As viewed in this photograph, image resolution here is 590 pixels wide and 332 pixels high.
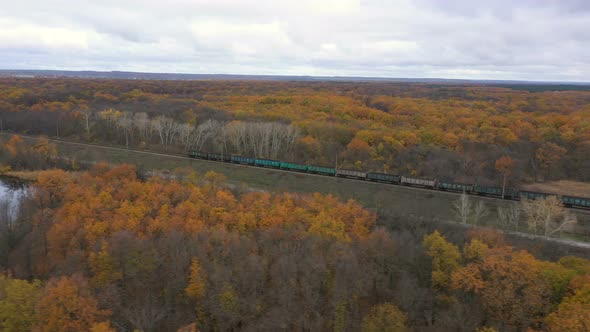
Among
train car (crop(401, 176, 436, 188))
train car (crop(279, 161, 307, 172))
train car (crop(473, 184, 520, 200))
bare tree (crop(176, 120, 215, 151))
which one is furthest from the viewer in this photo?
bare tree (crop(176, 120, 215, 151))

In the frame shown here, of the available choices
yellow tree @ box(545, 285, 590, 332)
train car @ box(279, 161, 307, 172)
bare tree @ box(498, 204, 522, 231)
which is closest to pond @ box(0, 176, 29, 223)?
train car @ box(279, 161, 307, 172)

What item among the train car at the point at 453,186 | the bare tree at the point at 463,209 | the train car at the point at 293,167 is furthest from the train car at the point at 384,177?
the train car at the point at 293,167

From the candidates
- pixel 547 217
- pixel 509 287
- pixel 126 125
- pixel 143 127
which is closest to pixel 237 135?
pixel 143 127

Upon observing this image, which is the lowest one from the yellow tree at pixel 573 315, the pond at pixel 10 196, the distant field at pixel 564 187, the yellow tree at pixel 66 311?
the pond at pixel 10 196

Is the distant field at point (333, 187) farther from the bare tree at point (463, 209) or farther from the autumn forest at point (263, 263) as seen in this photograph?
the autumn forest at point (263, 263)

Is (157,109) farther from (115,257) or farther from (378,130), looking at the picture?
(115,257)

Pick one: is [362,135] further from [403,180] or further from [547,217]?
[547,217]

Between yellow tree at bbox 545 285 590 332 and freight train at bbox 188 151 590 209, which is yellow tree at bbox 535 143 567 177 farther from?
yellow tree at bbox 545 285 590 332
